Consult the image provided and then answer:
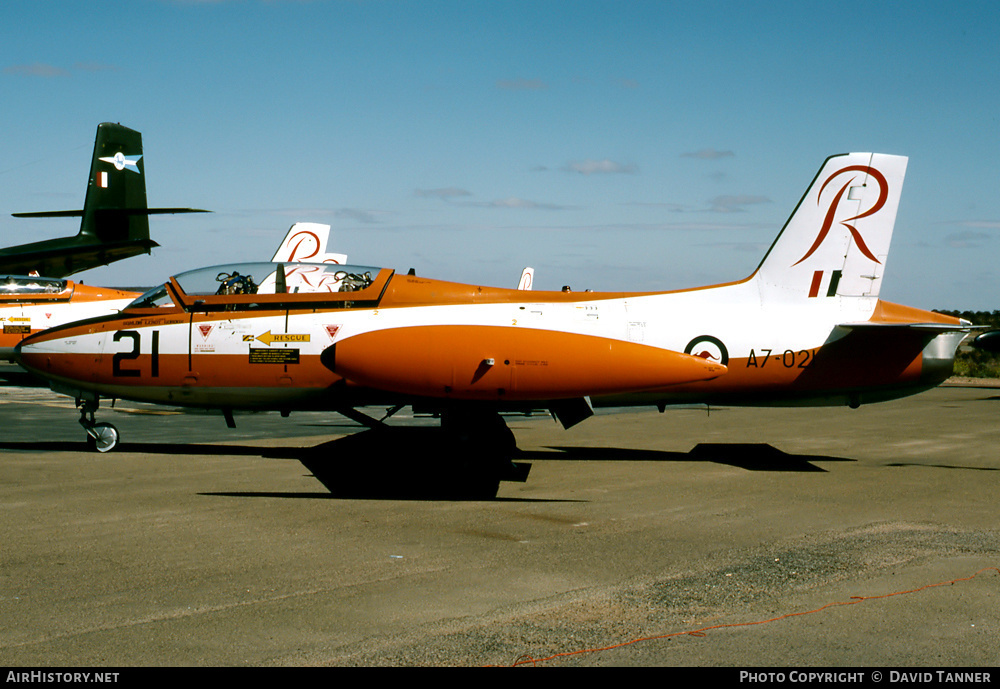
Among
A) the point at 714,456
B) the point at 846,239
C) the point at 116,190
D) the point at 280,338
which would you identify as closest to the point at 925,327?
the point at 846,239

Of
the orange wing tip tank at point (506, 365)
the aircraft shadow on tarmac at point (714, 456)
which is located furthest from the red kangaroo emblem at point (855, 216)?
the orange wing tip tank at point (506, 365)

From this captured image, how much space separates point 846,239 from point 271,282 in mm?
8236

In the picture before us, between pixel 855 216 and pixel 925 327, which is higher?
pixel 855 216

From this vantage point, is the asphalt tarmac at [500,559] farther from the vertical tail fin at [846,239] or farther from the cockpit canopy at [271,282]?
the vertical tail fin at [846,239]

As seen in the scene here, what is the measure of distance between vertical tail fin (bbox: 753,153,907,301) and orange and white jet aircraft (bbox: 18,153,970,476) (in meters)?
0.02

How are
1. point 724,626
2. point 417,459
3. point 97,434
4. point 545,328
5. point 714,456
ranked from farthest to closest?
point 714,456 → point 97,434 → point 417,459 → point 545,328 → point 724,626

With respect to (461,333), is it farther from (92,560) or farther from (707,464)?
(92,560)

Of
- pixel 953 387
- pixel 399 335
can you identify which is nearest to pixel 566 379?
pixel 399 335

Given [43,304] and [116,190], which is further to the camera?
[116,190]

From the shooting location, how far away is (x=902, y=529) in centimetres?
824

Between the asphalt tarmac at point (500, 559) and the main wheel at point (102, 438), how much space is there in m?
0.29

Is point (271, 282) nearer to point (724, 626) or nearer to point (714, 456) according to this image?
point (714, 456)

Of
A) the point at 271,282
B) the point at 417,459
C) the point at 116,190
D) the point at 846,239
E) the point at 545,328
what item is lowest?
the point at 417,459

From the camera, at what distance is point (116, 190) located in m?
33.5
